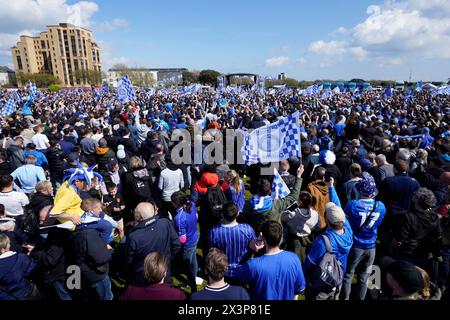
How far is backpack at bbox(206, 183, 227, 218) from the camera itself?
484 centimetres

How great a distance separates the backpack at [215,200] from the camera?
15.9 feet

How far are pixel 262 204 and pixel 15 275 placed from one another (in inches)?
121

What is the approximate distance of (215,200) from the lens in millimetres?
4930

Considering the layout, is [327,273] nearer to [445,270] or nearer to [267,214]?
[267,214]

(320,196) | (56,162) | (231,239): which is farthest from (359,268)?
(56,162)

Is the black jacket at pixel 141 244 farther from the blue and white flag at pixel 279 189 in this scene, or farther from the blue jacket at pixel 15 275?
the blue and white flag at pixel 279 189

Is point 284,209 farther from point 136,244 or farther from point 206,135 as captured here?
point 206,135

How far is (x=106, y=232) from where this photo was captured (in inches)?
159

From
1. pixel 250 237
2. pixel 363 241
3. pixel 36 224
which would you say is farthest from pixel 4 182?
pixel 363 241

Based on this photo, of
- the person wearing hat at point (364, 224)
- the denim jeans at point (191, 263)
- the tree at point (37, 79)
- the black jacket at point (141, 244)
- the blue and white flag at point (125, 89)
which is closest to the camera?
the black jacket at point (141, 244)

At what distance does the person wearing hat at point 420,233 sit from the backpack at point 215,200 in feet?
8.47

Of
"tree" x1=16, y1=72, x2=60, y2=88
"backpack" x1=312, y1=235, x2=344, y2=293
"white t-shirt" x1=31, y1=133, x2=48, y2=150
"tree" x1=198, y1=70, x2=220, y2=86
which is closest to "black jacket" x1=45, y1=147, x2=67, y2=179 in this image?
"white t-shirt" x1=31, y1=133, x2=48, y2=150

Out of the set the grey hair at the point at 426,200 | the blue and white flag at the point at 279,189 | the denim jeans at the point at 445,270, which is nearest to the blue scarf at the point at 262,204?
the blue and white flag at the point at 279,189
